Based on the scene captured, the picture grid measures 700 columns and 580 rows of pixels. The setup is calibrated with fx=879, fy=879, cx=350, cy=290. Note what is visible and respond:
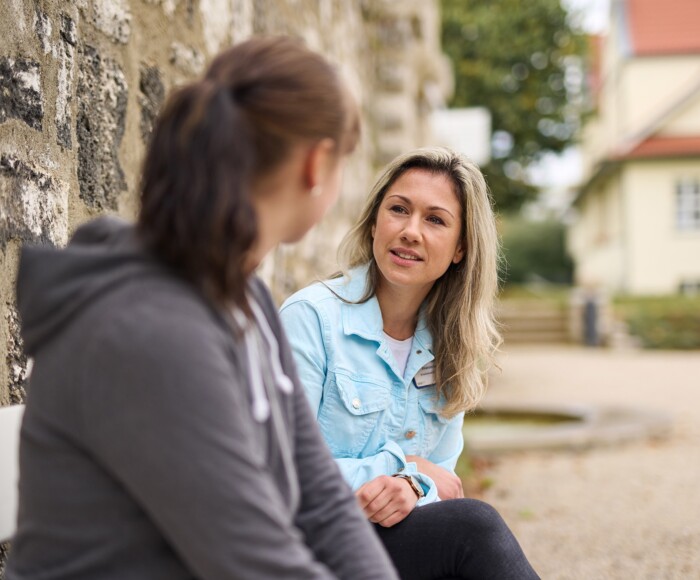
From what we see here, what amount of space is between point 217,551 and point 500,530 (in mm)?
808

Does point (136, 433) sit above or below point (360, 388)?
above

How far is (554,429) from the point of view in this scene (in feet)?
18.7

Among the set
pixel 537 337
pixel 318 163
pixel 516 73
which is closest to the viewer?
pixel 318 163

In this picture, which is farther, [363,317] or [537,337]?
[537,337]

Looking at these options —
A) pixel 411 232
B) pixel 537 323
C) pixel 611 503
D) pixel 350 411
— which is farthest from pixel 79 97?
pixel 537 323

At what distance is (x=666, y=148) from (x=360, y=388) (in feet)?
63.4

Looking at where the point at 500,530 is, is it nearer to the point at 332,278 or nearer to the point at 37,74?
the point at 332,278

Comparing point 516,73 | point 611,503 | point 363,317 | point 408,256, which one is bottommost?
point 611,503

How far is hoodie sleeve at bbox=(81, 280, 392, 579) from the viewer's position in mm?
925

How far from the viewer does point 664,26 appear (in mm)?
21016

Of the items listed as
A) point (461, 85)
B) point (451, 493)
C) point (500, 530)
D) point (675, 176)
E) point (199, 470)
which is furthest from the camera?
point (675, 176)

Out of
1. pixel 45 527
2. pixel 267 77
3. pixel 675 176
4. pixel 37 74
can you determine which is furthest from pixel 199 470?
pixel 675 176

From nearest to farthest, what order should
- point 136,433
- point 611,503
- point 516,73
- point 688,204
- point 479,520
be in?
point 136,433 < point 479,520 < point 611,503 < point 516,73 < point 688,204

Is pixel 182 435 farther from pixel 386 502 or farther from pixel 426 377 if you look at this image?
pixel 426 377
